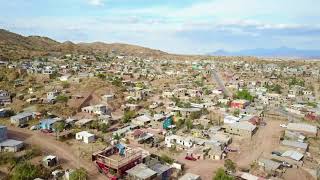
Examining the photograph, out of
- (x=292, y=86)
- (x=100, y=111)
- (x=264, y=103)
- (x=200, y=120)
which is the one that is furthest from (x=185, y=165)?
(x=292, y=86)

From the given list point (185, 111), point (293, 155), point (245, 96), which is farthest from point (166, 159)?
point (245, 96)

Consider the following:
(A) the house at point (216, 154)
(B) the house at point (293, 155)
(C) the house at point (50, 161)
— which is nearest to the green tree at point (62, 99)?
(C) the house at point (50, 161)

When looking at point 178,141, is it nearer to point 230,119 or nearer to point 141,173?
point 141,173

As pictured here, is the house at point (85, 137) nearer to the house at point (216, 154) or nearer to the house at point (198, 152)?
the house at point (198, 152)

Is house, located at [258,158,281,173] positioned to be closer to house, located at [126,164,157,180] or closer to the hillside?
house, located at [126,164,157,180]

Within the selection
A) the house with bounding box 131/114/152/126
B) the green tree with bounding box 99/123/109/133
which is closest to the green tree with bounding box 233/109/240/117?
the house with bounding box 131/114/152/126

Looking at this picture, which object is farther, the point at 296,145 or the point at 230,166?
the point at 296,145
